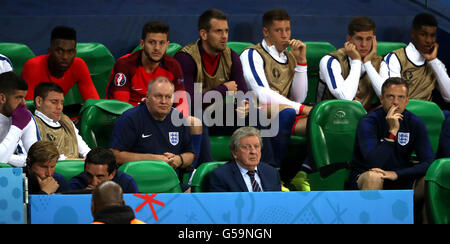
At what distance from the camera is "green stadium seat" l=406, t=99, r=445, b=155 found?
386 cm

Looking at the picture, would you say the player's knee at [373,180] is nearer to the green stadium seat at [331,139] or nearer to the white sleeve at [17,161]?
the green stadium seat at [331,139]

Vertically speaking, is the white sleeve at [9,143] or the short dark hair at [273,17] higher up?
the short dark hair at [273,17]

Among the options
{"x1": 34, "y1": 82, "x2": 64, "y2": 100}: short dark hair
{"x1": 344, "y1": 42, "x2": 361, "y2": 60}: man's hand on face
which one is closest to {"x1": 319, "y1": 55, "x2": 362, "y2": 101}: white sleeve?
{"x1": 344, "y1": 42, "x2": 361, "y2": 60}: man's hand on face

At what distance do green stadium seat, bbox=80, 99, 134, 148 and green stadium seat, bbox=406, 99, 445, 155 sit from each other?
1.51m

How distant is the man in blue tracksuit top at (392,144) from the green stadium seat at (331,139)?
0.08 m

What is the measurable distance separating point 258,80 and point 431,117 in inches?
37.2

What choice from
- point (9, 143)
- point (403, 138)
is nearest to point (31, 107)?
point (9, 143)

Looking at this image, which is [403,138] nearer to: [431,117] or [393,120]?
[393,120]

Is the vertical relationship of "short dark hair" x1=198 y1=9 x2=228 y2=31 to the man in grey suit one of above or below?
above

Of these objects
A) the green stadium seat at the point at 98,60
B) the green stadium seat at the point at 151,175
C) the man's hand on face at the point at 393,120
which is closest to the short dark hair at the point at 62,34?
the green stadium seat at the point at 98,60

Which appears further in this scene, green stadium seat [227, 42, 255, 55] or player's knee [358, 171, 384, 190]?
green stadium seat [227, 42, 255, 55]

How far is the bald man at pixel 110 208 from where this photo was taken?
1906 millimetres

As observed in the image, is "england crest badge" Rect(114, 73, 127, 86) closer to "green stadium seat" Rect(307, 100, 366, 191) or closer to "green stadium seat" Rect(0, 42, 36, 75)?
"green stadium seat" Rect(0, 42, 36, 75)

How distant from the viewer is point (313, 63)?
454cm
